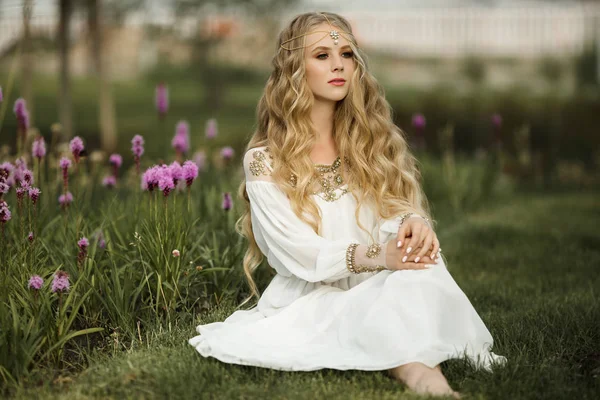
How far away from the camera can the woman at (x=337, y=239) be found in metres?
2.60

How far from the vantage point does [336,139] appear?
10.7ft

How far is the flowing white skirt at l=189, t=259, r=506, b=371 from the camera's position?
257 cm

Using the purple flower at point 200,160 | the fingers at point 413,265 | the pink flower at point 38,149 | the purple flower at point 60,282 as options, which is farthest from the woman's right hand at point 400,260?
the purple flower at point 200,160

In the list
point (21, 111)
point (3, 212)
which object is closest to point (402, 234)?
point (3, 212)

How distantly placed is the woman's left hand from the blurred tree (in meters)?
8.55

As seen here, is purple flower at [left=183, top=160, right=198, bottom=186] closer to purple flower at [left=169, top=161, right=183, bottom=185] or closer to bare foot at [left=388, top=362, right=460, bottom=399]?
purple flower at [left=169, top=161, right=183, bottom=185]

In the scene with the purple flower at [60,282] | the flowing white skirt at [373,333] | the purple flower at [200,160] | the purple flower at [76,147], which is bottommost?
the flowing white skirt at [373,333]

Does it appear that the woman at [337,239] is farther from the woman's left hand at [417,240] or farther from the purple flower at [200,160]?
the purple flower at [200,160]

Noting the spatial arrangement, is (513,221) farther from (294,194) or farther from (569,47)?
(569,47)

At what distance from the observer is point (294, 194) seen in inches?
119

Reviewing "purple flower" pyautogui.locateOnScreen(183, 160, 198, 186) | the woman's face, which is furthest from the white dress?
the woman's face

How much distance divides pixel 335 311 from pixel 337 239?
36 cm

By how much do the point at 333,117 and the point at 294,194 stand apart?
→ 1.52ft

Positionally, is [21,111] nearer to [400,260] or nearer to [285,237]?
[285,237]
